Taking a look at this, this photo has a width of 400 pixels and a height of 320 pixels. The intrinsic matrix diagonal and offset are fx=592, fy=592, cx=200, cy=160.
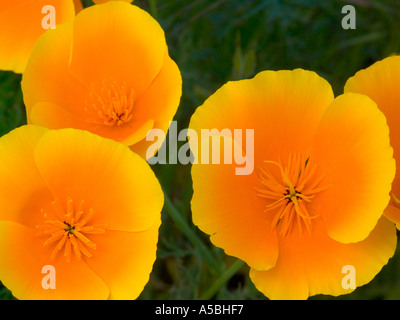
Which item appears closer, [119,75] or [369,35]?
[119,75]

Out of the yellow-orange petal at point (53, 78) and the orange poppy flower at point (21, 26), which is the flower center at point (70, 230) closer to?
the yellow-orange petal at point (53, 78)

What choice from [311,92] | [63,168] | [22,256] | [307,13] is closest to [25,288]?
[22,256]

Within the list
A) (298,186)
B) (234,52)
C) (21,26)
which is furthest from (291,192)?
(234,52)

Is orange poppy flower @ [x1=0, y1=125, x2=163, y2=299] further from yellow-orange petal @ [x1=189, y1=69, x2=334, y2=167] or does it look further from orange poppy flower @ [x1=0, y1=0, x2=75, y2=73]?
orange poppy flower @ [x1=0, y1=0, x2=75, y2=73]

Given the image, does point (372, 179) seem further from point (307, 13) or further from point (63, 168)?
point (307, 13)

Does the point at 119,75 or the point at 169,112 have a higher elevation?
the point at 119,75

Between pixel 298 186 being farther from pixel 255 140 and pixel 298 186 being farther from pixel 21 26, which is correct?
pixel 21 26

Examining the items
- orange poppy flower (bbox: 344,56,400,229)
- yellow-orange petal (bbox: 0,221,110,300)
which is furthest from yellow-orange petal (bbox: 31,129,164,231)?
orange poppy flower (bbox: 344,56,400,229)
